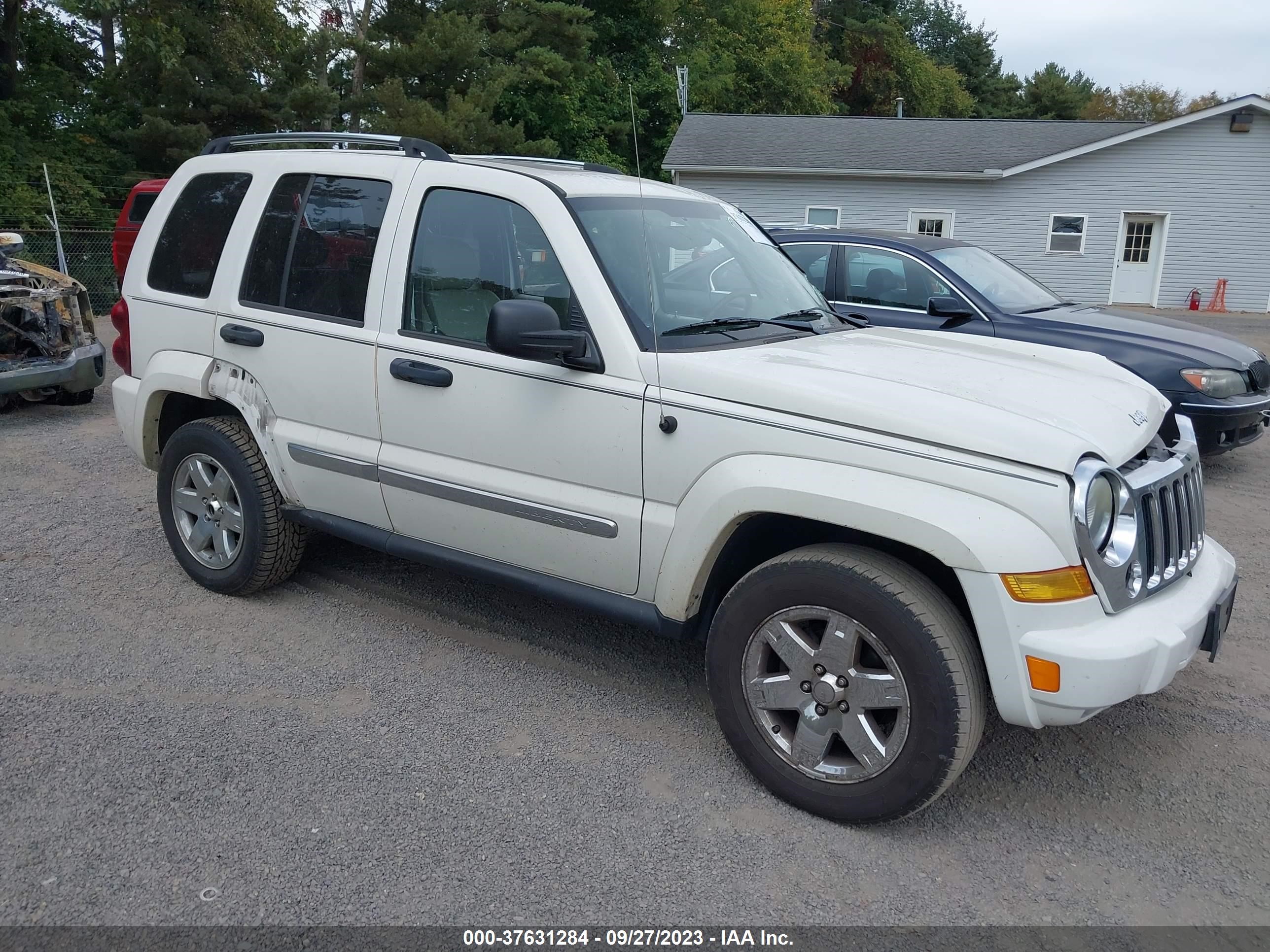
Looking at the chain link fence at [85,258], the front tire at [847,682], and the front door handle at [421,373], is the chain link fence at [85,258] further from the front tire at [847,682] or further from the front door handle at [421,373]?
the front tire at [847,682]

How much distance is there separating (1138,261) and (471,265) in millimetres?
24752

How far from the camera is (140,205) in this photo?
13.2 meters

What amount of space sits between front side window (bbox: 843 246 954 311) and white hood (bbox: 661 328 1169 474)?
3868 mm

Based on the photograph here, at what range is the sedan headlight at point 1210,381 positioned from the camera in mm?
7125

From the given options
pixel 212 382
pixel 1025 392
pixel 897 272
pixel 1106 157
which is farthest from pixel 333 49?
pixel 1025 392

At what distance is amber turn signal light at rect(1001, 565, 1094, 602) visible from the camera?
9.21 ft

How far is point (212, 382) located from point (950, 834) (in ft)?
11.8

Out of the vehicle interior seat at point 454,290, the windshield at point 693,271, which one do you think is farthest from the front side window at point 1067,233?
the vehicle interior seat at point 454,290

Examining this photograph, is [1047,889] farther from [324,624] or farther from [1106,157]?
[1106,157]

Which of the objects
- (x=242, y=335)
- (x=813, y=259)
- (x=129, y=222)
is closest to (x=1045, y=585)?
(x=242, y=335)

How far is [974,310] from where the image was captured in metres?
7.59

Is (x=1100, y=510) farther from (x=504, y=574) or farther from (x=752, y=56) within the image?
(x=752, y=56)

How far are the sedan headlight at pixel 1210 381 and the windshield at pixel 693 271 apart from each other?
155 inches

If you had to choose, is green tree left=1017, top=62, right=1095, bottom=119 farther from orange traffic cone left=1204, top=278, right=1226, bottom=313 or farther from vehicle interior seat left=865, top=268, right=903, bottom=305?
vehicle interior seat left=865, top=268, right=903, bottom=305
